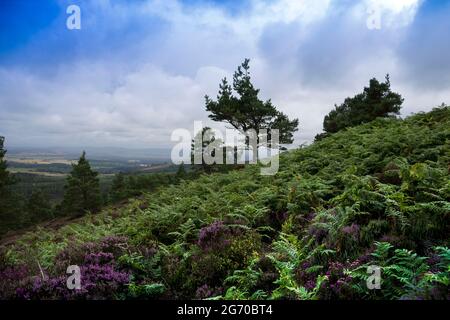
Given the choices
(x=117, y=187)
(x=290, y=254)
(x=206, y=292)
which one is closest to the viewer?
(x=206, y=292)

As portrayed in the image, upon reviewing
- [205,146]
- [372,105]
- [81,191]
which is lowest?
[81,191]

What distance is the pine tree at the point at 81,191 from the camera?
45.6m

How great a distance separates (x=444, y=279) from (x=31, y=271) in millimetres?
7073

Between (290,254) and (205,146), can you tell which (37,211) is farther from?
(290,254)

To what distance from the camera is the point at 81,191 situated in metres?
46.5

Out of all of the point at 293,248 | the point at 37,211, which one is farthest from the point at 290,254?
the point at 37,211

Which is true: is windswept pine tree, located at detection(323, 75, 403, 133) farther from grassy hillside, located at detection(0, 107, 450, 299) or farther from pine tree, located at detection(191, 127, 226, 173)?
grassy hillside, located at detection(0, 107, 450, 299)

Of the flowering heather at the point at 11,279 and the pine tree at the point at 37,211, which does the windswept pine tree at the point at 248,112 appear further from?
the pine tree at the point at 37,211

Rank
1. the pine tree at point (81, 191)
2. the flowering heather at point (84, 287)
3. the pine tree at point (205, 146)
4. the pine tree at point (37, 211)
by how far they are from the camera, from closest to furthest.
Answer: the flowering heather at point (84, 287) < the pine tree at point (205, 146) < the pine tree at point (81, 191) < the pine tree at point (37, 211)

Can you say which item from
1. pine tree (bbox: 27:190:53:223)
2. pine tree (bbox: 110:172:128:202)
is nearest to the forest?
pine tree (bbox: 110:172:128:202)

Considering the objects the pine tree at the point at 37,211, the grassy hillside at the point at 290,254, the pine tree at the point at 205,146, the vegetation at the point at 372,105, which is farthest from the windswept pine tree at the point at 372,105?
the pine tree at the point at 37,211

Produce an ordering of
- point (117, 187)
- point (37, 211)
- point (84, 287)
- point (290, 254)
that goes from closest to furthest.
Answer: point (84, 287)
point (290, 254)
point (117, 187)
point (37, 211)

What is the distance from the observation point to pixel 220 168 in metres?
35.2
